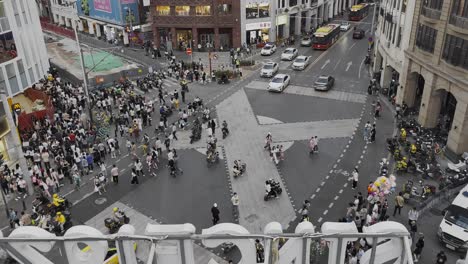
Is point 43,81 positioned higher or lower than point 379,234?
lower

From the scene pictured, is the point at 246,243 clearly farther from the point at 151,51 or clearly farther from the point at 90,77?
the point at 151,51

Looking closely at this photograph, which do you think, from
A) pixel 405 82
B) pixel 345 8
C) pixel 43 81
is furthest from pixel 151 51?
pixel 345 8

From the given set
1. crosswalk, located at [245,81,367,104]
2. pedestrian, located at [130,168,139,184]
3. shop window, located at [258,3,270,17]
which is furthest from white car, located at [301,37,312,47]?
pedestrian, located at [130,168,139,184]

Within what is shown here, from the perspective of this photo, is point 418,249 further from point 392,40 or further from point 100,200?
point 392,40

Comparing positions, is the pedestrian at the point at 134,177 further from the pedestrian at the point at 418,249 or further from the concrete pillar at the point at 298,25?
the concrete pillar at the point at 298,25

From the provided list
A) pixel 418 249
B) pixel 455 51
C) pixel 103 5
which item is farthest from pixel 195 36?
pixel 418 249

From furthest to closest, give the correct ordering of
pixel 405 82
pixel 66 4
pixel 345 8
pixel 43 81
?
1. pixel 345 8
2. pixel 66 4
3. pixel 43 81
4. pixel 405 82

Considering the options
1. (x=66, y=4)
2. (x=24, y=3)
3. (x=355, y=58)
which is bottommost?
(x=355, y=58)
